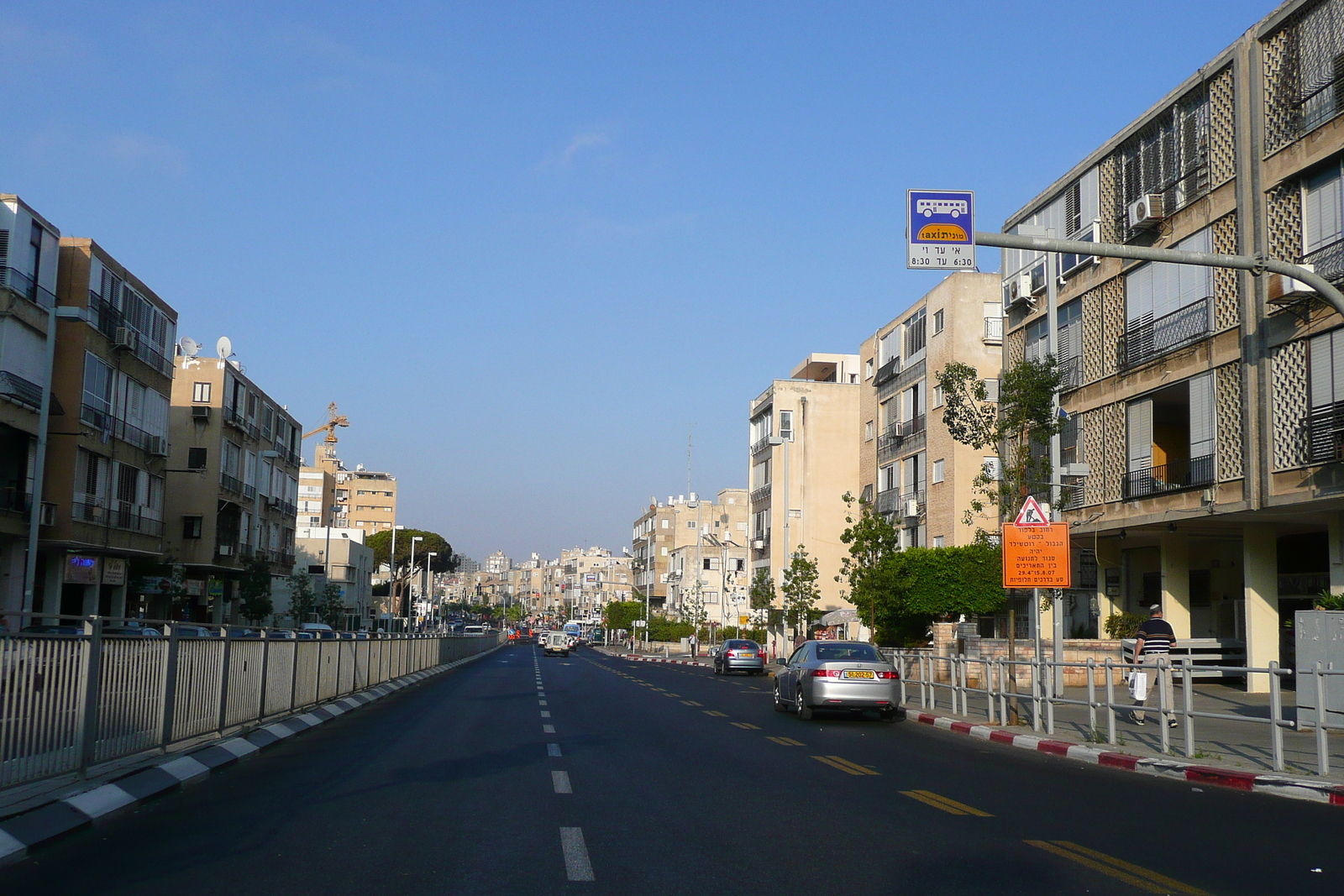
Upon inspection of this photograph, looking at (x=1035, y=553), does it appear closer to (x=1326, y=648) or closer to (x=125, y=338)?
(x=1326, y=648)

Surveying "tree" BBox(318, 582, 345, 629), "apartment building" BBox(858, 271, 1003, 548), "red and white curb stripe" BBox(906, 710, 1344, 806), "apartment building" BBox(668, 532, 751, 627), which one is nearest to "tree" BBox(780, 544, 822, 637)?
"apartment building" BBox(858, 271, 1003, 548)

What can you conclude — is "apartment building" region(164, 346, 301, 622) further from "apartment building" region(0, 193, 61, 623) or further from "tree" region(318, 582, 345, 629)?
"apartment building" region(0, 193, 61, 623)

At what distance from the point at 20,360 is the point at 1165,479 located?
33.0 meters

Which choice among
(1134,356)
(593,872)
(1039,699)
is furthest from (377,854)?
→ (1134,356)

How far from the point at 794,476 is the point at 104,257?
140ft

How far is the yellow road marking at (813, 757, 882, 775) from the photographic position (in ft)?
43.0

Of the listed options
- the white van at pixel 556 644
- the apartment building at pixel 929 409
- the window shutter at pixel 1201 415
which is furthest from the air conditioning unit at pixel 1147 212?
the white van at pixel 556 644

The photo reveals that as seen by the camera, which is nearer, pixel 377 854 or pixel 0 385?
pixel 377 854

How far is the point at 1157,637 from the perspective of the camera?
20.2m

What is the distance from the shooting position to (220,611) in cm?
6450

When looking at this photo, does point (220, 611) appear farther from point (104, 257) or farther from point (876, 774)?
point (876, 774)

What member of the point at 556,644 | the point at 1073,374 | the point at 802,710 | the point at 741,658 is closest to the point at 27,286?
the point at 802,710

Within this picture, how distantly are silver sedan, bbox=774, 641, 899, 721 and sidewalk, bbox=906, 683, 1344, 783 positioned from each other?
1433 millimetres

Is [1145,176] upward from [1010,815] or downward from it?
upward
